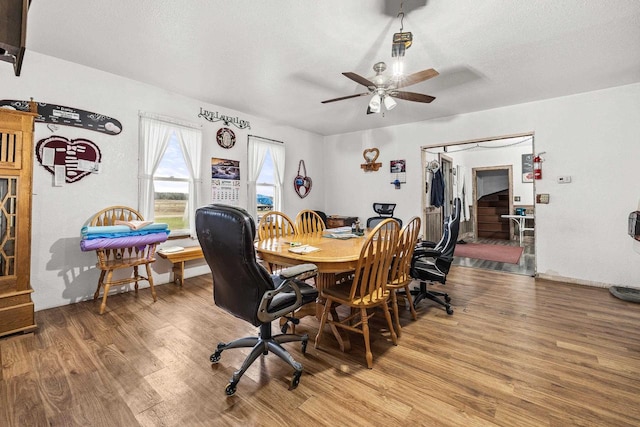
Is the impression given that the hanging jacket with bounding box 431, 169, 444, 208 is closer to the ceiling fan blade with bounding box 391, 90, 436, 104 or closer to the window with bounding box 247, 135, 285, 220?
the window with bounding box 247, 135, 285, 220

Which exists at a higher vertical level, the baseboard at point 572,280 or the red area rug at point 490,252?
the red area rug at point 490,252

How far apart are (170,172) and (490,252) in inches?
247

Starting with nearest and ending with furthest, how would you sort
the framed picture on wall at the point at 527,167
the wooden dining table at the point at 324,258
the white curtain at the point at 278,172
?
the wooden dining table at the point at 324,258 < the white curtain at the point at 278,172 < the framed picture on wall at the point at 527,167

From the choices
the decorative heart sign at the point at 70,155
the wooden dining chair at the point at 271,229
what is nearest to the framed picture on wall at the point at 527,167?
the wooden dining chair at the point at 271,229

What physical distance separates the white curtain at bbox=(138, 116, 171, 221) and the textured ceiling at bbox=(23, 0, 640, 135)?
0.54 metres

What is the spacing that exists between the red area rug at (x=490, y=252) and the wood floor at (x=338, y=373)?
8.21ft

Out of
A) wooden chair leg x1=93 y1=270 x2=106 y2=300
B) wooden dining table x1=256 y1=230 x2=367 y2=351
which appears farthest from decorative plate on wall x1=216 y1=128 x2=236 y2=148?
wooden dining table x1=256 y1=230 x2=367 y2=351

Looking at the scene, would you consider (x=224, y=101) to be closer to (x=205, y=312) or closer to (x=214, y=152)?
(x=214, y=152)

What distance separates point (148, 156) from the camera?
3.55 metres

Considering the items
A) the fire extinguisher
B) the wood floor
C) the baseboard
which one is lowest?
the wood floor

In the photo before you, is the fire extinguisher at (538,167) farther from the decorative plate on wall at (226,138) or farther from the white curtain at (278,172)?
the decorative plate on wall at (226,138)

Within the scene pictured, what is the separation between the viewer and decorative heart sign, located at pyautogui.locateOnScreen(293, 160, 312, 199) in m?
5.69

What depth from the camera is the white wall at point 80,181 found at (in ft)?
9.27

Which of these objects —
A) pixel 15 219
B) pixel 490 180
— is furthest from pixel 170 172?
pixel 490 180
